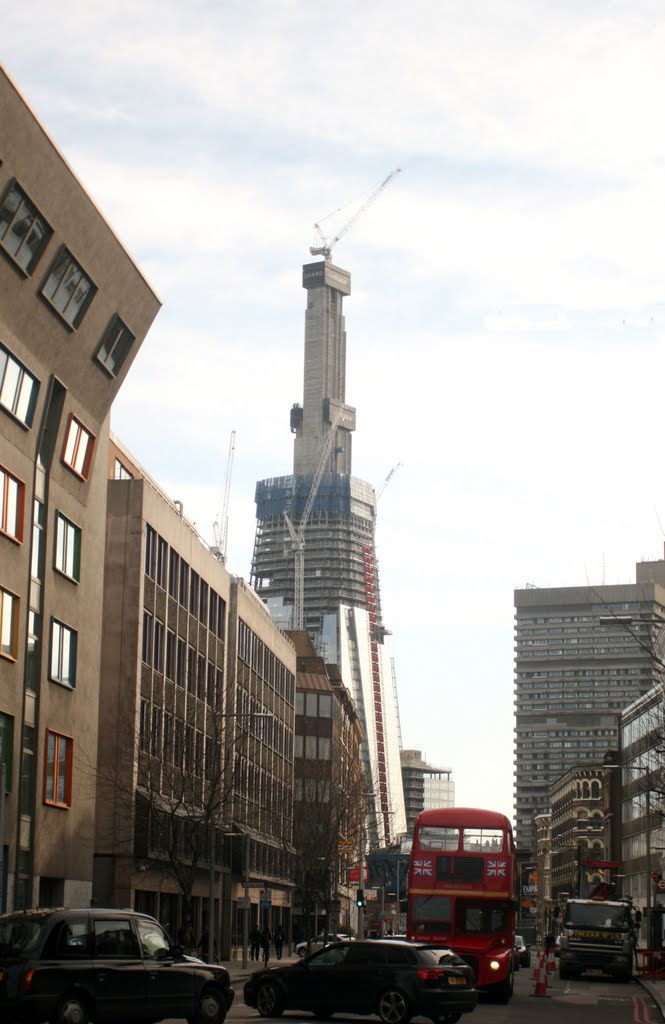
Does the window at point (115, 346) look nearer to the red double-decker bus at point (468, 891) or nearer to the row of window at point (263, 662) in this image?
the red double-decker bus at point (468, 891)

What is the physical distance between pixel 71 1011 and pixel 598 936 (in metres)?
37.2

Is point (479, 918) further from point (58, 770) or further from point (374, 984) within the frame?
point (58, 770)

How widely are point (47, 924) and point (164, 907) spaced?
46.5 metres

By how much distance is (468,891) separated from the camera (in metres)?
37.2

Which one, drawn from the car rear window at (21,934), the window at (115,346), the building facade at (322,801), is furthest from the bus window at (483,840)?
the building facade at (322,801)

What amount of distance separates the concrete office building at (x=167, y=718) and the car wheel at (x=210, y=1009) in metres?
25.3

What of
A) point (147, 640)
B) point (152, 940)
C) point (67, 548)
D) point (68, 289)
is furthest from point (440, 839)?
point (147, 640)

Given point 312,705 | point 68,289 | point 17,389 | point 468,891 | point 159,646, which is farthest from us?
point 312,705

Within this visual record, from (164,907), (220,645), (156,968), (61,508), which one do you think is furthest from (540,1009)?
(220,645)

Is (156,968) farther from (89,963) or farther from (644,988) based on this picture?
(644,988)

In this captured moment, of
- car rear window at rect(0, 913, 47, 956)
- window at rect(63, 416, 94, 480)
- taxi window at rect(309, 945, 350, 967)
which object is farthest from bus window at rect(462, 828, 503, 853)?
window at rect(63, 416, 94, 480)

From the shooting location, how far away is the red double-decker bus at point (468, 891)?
37.0m

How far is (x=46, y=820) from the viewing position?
155 feet

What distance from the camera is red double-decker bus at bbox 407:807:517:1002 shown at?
3697 centimetres
